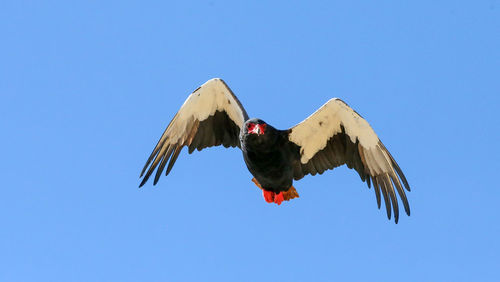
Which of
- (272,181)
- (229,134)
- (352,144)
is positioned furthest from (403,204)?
(229,134)

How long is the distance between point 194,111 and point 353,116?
9.20 ft

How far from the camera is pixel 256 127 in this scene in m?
11.6

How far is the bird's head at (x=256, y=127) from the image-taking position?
11547mm

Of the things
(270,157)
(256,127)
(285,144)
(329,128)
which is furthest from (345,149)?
(256,127)

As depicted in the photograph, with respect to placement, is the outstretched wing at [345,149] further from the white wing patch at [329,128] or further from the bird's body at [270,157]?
the bird's body at [270,157]

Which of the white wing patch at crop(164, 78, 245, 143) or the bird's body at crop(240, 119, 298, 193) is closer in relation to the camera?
the bird's body at crop(240, 119, 298, 193)

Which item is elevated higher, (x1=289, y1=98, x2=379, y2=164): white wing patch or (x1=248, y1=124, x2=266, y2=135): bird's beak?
(x1=289, y1=98, x2=379, y2=164): white wing patch

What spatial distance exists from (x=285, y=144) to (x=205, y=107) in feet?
5.41

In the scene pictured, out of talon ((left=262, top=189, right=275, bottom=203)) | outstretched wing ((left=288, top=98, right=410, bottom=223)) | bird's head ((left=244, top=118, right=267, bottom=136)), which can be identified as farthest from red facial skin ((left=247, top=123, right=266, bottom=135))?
talon ((left=262, top=189, right=275, bottom=203))

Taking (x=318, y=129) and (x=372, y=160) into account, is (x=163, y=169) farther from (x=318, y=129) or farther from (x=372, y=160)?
(x=372, y=160)

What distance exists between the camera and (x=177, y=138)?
1323cm

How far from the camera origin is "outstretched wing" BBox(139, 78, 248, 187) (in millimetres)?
12930

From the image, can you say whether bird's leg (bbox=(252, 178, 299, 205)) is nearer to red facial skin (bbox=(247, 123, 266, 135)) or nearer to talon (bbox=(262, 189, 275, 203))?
talon (bbox=(262, 189, 275, 203))

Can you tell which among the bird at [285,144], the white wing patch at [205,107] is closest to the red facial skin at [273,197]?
the bird at [285,144]
